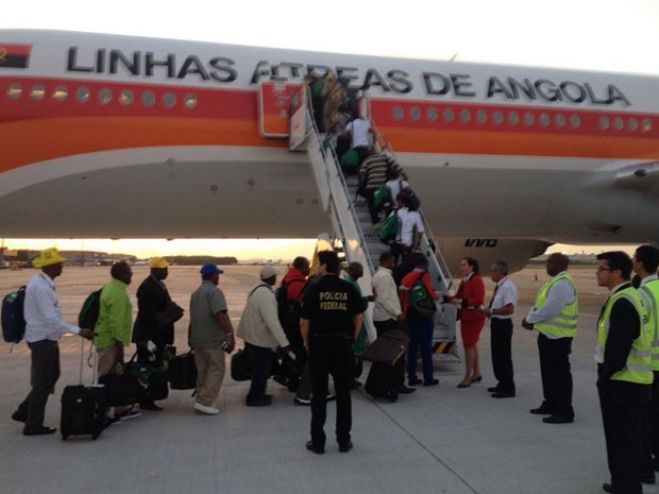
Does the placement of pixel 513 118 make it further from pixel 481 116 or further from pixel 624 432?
pixel 624 432

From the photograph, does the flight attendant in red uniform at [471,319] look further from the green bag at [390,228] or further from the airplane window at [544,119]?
the airplane window at [544,119]

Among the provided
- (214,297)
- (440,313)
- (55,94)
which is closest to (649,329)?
(214,297)

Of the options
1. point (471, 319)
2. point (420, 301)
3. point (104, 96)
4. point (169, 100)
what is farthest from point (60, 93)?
point (471, 319)

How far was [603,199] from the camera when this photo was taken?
42.2 ft

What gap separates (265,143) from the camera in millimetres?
10586

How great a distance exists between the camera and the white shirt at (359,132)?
9695 mm

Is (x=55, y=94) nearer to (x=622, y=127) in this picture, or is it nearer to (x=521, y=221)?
(x=521, y=221)

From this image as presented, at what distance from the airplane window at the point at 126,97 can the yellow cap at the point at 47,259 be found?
4916mm

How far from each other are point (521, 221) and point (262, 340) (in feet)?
27.2

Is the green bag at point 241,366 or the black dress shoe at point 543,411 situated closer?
the black dress shoe at point 543,411

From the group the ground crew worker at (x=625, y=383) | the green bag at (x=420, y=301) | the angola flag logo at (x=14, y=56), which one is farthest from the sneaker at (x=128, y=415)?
the angola flag logo at (x=14, y=56)

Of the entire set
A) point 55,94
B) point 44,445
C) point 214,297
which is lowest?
point 44,445

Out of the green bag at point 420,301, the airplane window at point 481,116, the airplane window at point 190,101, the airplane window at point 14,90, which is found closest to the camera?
the green bag at point 420,301

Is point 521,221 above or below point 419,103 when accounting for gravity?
below
